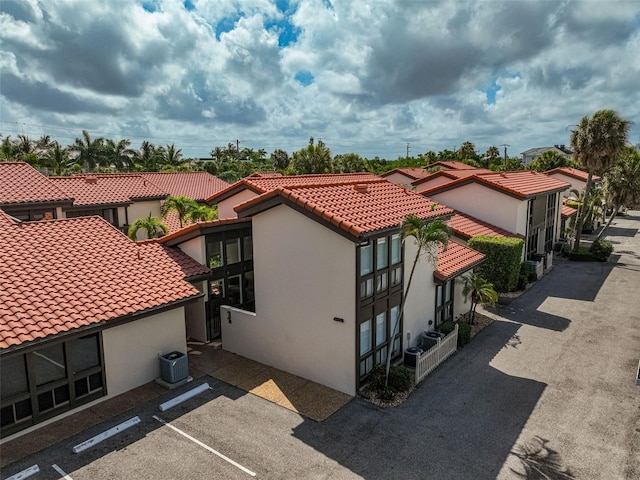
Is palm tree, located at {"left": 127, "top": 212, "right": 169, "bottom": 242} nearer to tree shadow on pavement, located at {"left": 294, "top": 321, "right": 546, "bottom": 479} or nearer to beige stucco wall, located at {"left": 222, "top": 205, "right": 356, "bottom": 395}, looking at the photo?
beige stucco wall, located at {"left": 222, "top": 205, "right": 356, "bottom": 395}

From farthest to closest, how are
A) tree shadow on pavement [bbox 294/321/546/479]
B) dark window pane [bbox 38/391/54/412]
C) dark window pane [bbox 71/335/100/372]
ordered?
dark window pane [bbox 71/335/100/372], dark window pane [bbox 38/391/54/412], tree shadow on pavement [bbox 294/321/546/479]

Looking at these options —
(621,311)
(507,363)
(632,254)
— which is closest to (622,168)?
(632,254)

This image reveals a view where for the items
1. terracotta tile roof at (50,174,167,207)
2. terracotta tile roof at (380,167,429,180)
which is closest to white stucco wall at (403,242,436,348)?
terracotta tile roof at (50,174,167,207)

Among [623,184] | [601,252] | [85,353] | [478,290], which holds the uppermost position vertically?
[623,184]

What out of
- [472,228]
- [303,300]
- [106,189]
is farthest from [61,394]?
[106,189]

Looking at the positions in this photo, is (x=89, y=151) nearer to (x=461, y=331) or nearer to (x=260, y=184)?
(x=260, y=184)

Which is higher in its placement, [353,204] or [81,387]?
[353,204]

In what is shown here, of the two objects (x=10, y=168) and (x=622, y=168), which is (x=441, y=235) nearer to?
(x=10, y=168)
